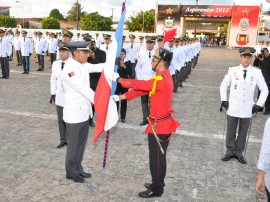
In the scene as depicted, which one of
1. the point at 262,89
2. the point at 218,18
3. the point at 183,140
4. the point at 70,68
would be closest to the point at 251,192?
the point at 262,89

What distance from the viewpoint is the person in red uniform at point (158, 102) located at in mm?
3541

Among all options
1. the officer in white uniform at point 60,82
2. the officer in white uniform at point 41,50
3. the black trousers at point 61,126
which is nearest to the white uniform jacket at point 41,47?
the officer in white uniform at point 41,50

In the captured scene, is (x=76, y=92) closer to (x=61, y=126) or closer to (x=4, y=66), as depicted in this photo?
(x=61, y=126)

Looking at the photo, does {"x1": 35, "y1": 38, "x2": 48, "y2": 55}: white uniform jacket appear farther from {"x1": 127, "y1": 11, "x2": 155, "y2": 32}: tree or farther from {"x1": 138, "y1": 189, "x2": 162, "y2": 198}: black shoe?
{"x1": 127, "y1": 11, "x2": 155, "y2": 32}: tree

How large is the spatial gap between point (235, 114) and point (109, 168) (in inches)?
91.7

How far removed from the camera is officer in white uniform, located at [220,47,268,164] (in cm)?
495

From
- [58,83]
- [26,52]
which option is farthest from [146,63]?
[26,52]

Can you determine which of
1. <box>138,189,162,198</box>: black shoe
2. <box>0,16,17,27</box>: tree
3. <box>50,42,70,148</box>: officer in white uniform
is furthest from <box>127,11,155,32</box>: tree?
<box>138,189,162,198</box>: black shoe

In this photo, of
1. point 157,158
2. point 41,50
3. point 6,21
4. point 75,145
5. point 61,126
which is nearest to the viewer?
point 157,158

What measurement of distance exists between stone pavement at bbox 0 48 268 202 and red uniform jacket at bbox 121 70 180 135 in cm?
102

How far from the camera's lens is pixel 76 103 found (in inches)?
162

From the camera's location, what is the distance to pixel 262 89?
4910mm

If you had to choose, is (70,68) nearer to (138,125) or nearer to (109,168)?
(109,168)

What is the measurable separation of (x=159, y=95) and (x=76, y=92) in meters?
1.21
